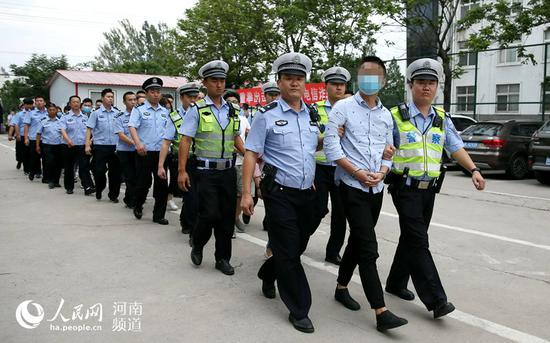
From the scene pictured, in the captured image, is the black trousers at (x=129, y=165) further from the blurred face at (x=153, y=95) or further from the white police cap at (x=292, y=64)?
the white police cap at (x=292, y=64)

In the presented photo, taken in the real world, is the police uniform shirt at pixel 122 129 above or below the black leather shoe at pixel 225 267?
above

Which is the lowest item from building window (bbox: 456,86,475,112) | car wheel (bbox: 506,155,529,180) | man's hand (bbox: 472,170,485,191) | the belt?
car wheel (bbox: 506,155,529,180)

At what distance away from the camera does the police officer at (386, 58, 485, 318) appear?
3.80 meters

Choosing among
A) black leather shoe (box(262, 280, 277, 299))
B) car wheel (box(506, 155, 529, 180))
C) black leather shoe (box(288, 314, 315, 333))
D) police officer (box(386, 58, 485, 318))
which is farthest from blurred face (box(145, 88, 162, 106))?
car wheel (box(506, 155, 529, 180))

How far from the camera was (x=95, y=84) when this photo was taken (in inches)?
1432

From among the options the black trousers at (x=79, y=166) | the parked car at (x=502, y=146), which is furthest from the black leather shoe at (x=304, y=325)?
the parked car at (x=502, y=146)

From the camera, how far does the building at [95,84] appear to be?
119ft

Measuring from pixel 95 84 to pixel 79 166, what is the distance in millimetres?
28234

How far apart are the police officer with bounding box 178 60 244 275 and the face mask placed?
156 cm

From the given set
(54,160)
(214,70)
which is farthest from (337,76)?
(54,160)

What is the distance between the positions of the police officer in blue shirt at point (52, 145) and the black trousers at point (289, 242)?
845 centimetres

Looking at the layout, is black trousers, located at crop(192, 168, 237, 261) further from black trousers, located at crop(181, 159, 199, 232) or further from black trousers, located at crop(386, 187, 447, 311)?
black trousers, located at crop(386, 187, 447, 311)

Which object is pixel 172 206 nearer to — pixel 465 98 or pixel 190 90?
pixel 190 90

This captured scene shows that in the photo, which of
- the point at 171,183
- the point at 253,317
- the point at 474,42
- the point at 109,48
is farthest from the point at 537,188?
the point at 109,48
